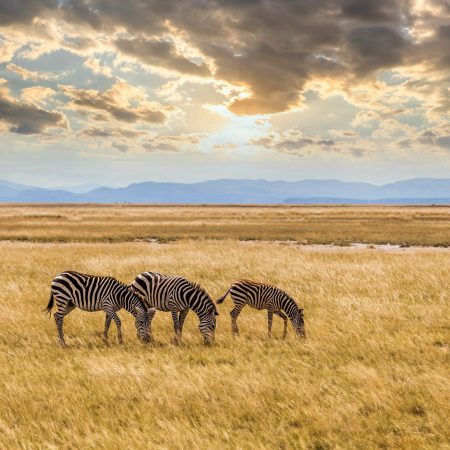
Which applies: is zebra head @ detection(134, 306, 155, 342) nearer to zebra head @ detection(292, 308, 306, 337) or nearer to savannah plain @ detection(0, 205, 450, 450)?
savannah plain @ detection(0, 205, 450, 450)

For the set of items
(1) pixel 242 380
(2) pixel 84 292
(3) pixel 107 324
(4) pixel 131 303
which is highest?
(2) pixel 84 292

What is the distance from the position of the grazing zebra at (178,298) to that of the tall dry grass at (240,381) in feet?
2.00

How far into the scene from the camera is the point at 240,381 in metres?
8.00

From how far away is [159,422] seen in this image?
6.48 m

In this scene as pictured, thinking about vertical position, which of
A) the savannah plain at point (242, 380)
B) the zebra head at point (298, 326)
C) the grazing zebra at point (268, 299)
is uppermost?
the grazing zebra at point (268, 299)

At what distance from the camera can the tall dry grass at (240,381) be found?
6.29 meters

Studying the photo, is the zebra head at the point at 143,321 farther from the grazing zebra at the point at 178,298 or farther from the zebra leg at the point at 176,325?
the zebra leg at the point at 176,325

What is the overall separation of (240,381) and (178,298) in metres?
3.03

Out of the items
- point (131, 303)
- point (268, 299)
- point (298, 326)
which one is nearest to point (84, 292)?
point (131, 303)

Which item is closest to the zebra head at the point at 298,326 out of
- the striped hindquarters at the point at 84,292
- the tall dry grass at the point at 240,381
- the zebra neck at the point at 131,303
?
the tall dry grass at the point at 240,381

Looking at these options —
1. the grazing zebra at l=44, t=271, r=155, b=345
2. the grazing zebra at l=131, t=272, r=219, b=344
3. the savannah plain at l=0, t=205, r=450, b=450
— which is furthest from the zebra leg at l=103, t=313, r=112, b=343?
the grazing zebra at l=131, t=272, r=219, b=344

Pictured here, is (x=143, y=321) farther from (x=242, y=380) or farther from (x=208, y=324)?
(x=242, y=380)

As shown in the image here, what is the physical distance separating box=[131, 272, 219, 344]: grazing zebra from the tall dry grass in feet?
2.00

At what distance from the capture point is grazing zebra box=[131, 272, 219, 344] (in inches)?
405
